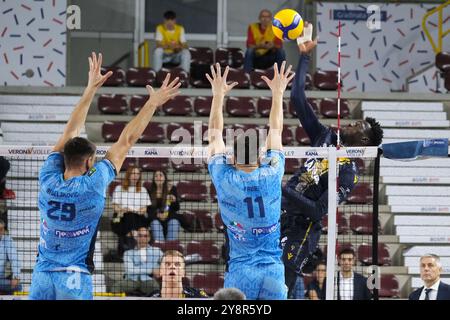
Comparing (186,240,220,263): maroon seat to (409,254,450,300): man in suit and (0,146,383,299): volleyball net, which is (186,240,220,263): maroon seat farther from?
(409,254,450,300): man in suit

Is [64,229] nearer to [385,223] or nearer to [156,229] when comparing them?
[156,229]

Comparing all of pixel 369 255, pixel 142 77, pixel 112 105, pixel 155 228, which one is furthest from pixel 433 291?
pixel 142 77

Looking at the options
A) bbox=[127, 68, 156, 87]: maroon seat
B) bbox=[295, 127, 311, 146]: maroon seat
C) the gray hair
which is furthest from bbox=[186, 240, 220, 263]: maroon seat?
the gray hair

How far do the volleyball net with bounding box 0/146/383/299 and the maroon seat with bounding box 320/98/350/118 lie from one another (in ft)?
5.62

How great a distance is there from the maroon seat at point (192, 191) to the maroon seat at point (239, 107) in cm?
260

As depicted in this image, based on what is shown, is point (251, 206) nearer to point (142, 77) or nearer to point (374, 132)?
point (374, 132)

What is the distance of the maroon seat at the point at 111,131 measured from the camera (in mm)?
18500

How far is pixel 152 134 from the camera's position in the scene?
61.1ft

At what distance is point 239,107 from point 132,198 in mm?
4808

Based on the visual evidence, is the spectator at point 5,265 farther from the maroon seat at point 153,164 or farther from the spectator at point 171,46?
the spectator at point 171,46

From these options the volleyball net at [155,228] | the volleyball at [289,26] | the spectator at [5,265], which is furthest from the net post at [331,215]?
the spectator at [5,265]

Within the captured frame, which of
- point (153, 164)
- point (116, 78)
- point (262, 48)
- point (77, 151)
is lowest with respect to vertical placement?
point (153, 164)

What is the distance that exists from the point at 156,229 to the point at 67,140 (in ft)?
21.9
